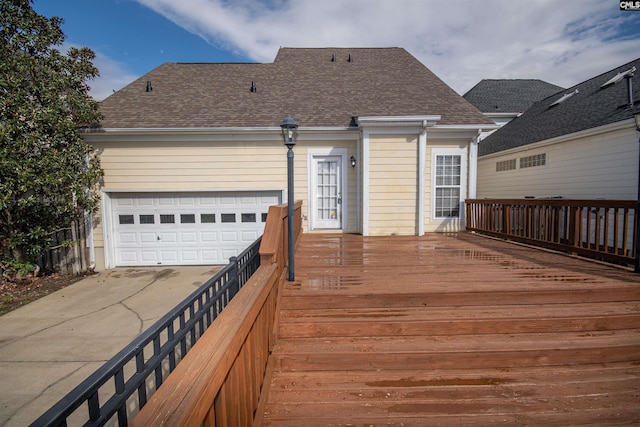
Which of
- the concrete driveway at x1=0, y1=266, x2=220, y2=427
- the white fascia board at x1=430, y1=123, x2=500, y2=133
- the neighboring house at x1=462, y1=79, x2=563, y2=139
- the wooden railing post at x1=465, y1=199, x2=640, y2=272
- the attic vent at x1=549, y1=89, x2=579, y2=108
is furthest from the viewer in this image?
the neighboring house at x1=462, y1=79, x2=563, y2=139

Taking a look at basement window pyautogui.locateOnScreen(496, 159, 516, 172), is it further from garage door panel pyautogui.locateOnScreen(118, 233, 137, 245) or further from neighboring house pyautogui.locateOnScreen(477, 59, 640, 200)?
garage door panel pyautogui.locateOnScreen(118, 233, 137, 245)

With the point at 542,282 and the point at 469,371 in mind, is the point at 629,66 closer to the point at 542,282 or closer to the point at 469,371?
the point at 542,282

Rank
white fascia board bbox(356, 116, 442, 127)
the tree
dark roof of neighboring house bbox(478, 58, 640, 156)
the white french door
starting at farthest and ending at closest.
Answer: dark roof of neighboring house bbox(478, 58, 640, 156)
the white french door
white fascia board bbox(356, 116, 442, 127)
the tree

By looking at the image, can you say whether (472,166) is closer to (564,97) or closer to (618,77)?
(618,77)

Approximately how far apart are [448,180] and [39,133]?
10.1 metres

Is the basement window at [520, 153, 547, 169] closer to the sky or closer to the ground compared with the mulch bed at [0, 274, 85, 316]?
closer to the sky

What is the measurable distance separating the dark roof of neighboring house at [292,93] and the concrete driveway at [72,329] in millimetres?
4076

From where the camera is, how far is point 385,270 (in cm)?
407

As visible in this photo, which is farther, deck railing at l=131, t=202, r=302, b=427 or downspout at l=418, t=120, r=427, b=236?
downspout at l=418, t=120, r=427, b=236

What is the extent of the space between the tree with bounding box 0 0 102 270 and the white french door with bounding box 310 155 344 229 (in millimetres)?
5658

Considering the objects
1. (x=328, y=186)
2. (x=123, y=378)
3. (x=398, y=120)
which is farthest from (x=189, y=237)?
(x=123, y=378)

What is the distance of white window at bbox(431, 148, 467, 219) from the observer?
7504 mm

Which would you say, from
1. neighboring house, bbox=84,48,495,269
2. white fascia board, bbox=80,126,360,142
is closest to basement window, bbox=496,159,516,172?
neighboring house, bbox=84,48,495,269

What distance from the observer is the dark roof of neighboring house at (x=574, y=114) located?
8078mm
